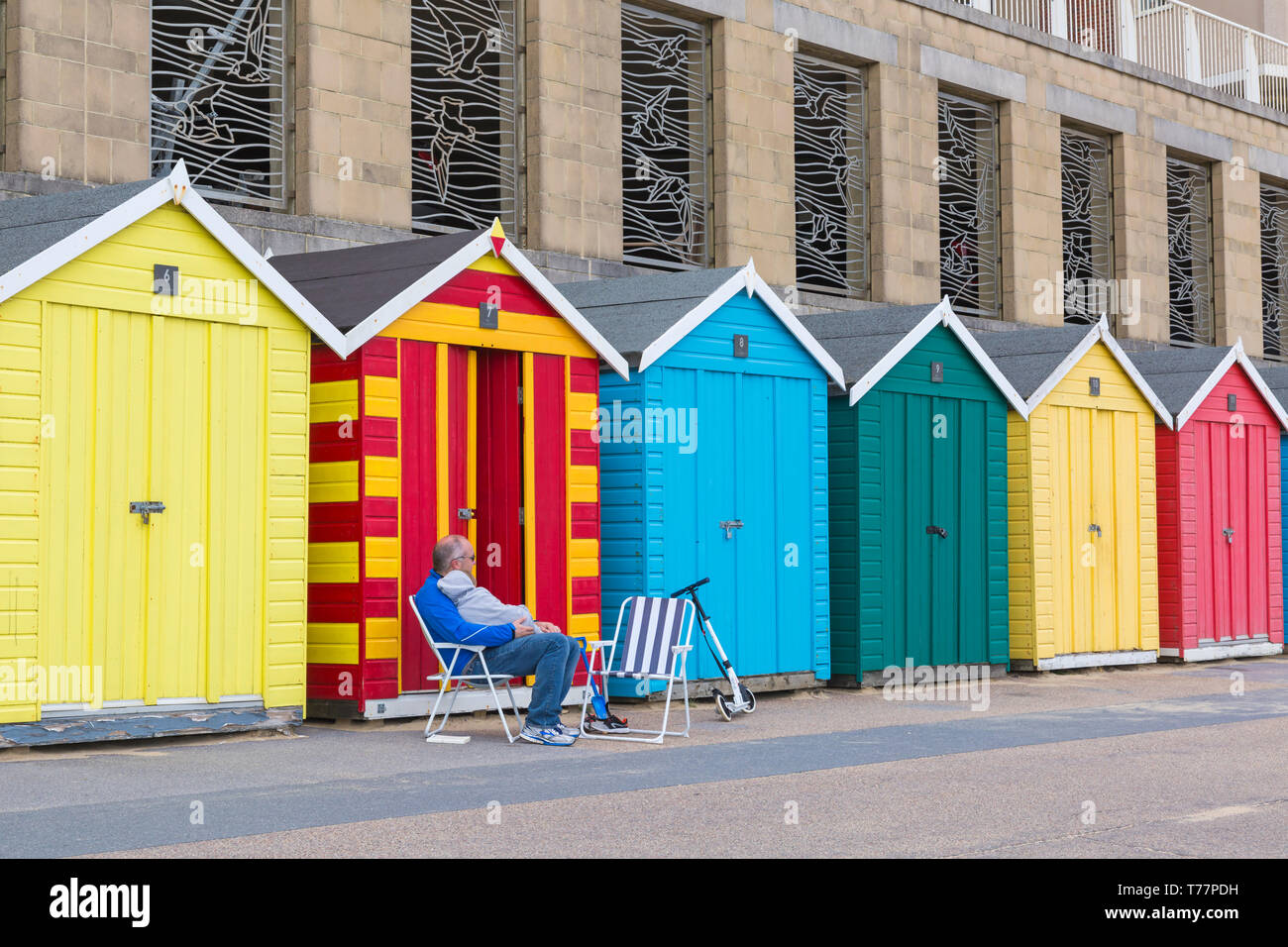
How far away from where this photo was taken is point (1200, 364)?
742 inches

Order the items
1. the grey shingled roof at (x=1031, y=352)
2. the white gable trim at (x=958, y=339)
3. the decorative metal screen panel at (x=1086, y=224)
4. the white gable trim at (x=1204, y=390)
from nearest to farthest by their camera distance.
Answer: the white gable trim at (x=958, y=339), the grey shingled roof at (x=1031, y=352), the white gable trim at (x=1204, y=390), the decorative metal screen panel at (x=1086, y=224)

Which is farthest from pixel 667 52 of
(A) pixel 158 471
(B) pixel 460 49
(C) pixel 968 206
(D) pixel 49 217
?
(A) pixel 158 471

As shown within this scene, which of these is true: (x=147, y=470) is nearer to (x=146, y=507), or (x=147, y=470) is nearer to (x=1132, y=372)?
(x=146, y=507)

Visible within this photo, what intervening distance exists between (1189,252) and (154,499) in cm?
2007

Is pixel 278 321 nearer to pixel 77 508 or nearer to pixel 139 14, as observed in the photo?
pixel 77 508

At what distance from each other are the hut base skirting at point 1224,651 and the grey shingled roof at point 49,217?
11.8 meters

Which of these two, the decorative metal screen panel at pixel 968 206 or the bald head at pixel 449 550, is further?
the decorative metal screen panel at pixel 968 206

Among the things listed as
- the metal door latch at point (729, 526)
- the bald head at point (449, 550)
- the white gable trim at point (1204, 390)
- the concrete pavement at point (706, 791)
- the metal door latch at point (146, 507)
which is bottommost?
the concrete pavement at point (706, 791)

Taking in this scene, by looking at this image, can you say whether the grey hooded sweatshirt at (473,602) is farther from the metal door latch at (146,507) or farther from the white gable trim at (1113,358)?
the white gable trim at (1113,358)

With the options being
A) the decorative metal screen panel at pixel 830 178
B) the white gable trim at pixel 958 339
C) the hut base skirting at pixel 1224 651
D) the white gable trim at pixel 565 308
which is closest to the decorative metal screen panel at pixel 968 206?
the decorative metal screen panel at pixel 830 178

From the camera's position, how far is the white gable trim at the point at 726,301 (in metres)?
13.0

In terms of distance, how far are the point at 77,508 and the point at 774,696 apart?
6.04 m

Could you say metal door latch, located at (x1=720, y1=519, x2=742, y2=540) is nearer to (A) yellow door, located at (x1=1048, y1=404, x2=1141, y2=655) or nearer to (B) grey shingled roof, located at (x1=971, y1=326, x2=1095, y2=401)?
(B) grey shingled roof, located at (x1=971, y1=326, x2=1095, y2=401)
